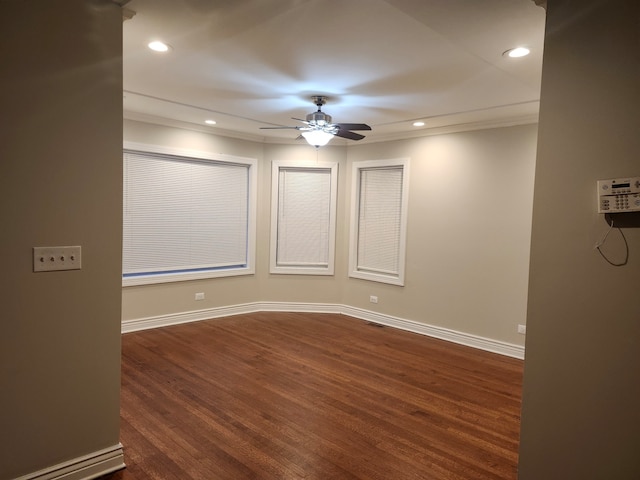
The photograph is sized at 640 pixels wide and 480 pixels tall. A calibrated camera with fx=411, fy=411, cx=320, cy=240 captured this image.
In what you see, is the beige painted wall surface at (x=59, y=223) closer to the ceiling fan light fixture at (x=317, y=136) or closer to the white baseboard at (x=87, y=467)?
the white baseboard at (x=87, y=467)

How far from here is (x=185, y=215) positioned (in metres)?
5.47

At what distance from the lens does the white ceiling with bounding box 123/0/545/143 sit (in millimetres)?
2254

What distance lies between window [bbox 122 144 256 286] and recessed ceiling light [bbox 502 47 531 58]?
396 centimetres

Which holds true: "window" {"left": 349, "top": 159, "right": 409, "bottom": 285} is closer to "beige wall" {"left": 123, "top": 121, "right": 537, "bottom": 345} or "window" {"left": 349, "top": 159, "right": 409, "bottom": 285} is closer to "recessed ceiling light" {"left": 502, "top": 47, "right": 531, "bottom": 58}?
"beige wall" {"left": 123, "top": 121, "right": 537, "bottom": 345}

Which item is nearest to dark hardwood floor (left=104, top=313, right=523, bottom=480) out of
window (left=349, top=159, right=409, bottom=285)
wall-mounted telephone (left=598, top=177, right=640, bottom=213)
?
window (left=349, top=159, right=409, bottom=285)

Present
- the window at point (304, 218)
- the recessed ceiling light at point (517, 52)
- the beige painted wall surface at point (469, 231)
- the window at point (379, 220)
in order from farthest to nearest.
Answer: the window at point (304, 218), the window at point (379, 220), the beige painted wall surface at point (469, 231), the recessed ceiling light at point (517, 52)

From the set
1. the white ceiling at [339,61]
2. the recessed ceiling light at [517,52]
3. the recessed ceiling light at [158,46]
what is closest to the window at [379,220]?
the white ceiling at [339,61]

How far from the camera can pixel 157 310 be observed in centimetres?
524

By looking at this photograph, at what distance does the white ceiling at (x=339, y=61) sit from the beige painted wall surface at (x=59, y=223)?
1.53 feet

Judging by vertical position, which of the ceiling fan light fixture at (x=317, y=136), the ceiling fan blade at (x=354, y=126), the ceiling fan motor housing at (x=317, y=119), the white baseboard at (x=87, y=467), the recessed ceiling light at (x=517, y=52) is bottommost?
the white baseboard at (x=87, y=467)

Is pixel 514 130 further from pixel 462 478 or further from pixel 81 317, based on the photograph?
pixel 81 317

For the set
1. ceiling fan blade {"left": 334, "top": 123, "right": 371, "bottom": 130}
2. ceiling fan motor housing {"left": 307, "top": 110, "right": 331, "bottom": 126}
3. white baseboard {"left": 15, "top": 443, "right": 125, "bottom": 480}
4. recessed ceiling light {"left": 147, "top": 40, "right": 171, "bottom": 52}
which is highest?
recessed ceiling light {"left": 147, "top": 40, "right": 171, "bottom": 52}

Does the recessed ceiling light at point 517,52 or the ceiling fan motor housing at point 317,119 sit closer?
the recessed ceiling light at point 517,52

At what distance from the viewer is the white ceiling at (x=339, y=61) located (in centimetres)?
225
